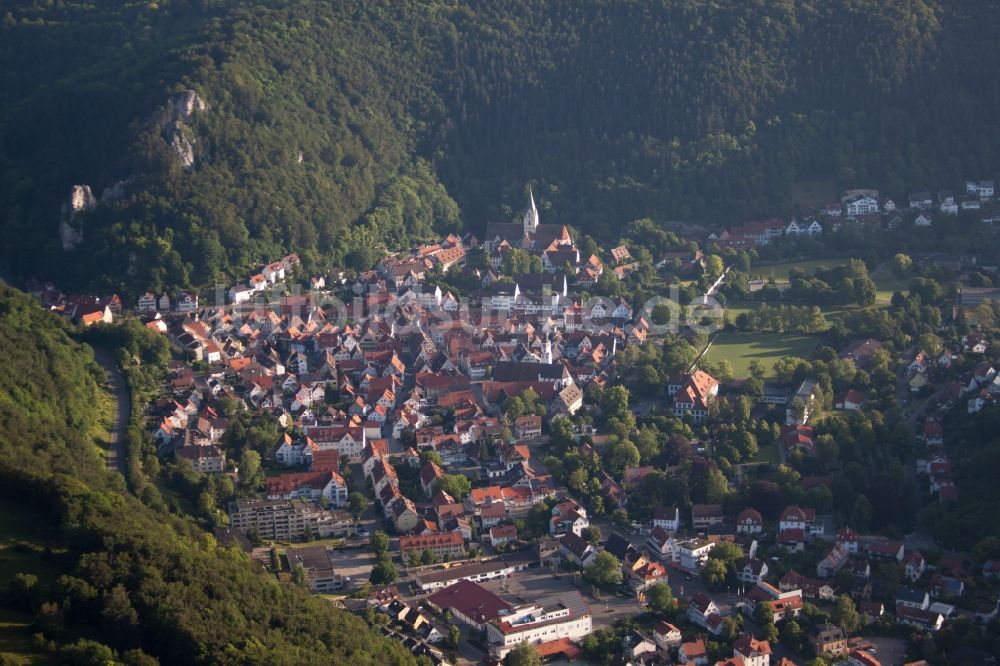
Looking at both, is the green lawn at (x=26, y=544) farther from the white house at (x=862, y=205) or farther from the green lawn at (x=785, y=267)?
the white house at (x=862, y=205)

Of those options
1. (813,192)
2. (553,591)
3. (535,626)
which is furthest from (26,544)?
(813,192)

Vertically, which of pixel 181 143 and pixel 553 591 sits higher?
pixel 181 143

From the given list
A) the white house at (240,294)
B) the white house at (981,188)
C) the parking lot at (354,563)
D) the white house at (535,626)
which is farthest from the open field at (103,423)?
the white house at (981,188)

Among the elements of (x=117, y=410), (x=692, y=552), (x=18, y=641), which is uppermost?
(x=117, y=410)

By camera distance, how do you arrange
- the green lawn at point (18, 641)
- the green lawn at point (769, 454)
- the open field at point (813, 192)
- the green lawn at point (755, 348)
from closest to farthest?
the green lawn at point (18, 641)
the green lawn at point (769, 454)
the green lawn at point (755, 348)
the open field at point (813, 192)

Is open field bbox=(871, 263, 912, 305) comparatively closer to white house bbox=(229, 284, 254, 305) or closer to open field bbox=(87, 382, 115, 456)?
white house bbox=(229, 284, 254, 305)

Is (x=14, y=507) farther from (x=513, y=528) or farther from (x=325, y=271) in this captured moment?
(x=325, y=271)

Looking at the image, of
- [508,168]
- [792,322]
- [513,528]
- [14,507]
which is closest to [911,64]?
[508,168]

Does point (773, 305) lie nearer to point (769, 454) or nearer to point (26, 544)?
point (769, 454)
